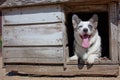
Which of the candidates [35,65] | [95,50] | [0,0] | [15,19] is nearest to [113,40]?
[95,50]

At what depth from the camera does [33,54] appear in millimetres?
6500

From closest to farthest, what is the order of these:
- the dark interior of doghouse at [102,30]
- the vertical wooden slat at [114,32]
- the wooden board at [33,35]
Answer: the vertical wooden slat at [114,32] < the wooden board at [33,35] < the dark interior of doghouse at [102,30]

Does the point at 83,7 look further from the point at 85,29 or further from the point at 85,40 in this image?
the point at 85,40

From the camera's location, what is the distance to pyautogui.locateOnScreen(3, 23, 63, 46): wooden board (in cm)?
625

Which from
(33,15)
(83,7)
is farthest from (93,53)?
(33,15)

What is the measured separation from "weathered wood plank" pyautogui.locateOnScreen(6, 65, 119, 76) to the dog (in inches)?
7.7

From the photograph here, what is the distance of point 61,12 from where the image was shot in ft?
20.3

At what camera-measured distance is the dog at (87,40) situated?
6.20 m

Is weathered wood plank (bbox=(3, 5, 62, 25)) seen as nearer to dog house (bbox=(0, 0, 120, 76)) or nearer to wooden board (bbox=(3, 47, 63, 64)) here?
dog house (bbox=(0, 0, 120, 76))

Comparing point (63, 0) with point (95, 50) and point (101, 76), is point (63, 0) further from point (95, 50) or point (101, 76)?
point (101, 76)

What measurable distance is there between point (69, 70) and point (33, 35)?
110 centimetres

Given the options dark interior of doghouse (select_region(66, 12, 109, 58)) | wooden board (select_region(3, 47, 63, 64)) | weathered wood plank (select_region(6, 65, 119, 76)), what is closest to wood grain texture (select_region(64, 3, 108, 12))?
wooden board (select_region(3, 47, 63, 64))

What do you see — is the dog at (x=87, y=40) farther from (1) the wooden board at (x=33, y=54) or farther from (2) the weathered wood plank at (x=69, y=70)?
(1) the wooden board at (x=33, y=54)

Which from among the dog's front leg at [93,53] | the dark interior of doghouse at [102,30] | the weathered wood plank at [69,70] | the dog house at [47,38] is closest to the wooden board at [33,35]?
the dog house at [47,38]
